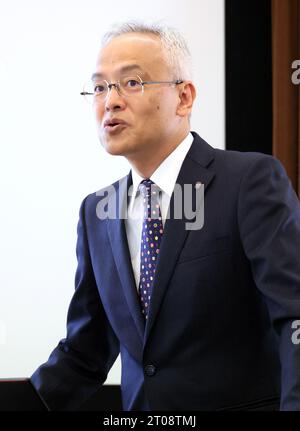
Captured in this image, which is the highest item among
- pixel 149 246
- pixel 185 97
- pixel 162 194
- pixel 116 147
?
pixel 185 97

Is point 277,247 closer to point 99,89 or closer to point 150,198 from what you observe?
point 150,198

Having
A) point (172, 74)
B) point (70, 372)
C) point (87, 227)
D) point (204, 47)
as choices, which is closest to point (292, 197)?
point (172, 74)

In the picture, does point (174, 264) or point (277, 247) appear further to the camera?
point (174, 264)

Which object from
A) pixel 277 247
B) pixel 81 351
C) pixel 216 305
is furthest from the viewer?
pixel 81 351

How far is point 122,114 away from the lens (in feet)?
4.75

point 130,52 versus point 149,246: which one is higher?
point 130,52

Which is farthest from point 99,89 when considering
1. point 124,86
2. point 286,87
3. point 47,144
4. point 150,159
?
point 286,87

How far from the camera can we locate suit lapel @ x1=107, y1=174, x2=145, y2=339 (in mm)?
1424

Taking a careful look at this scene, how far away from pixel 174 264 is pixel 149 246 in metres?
0.09

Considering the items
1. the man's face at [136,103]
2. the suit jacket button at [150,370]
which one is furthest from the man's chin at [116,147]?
the suit jacket button at [150,370]

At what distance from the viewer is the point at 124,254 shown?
1486 mm

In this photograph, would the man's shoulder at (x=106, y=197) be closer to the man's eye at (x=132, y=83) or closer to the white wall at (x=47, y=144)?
the man's eye at (x=132, y=83)

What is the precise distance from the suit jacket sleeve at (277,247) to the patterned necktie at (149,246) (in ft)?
0.65

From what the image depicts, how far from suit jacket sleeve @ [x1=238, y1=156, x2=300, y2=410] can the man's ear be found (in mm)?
266
